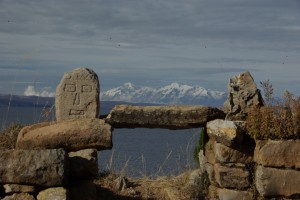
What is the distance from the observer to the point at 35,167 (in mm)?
7840

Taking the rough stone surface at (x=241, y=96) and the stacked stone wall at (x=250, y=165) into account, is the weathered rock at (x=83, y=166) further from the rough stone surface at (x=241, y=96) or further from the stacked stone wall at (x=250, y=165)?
the rough stone surface at (x=241, y=96)

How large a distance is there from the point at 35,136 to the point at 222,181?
285 centimetres

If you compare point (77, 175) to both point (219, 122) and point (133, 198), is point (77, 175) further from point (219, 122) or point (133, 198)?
point (219, 122)

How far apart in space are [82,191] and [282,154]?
2859mm

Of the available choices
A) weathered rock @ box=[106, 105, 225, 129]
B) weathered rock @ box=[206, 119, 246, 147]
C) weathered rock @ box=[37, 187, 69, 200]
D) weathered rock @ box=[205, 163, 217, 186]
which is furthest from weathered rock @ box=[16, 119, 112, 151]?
weathered rock @ box=[205, 163, 217, 186]

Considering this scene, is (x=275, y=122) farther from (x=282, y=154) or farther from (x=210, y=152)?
(x=210, y=152)

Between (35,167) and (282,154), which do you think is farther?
(282,154)

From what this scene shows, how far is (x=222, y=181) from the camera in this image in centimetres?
883

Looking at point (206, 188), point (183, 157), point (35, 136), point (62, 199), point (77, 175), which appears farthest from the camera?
point (183, 157)

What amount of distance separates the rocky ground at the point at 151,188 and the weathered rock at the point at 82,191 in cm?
85

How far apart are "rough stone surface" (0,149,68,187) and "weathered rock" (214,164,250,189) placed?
2349 millimetres

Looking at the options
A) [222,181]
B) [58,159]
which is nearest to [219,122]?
[222,181]

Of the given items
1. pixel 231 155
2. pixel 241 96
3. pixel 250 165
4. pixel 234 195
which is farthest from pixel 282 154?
pixel 241 96

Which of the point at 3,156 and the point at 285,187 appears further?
Answer: the point at 285,187
